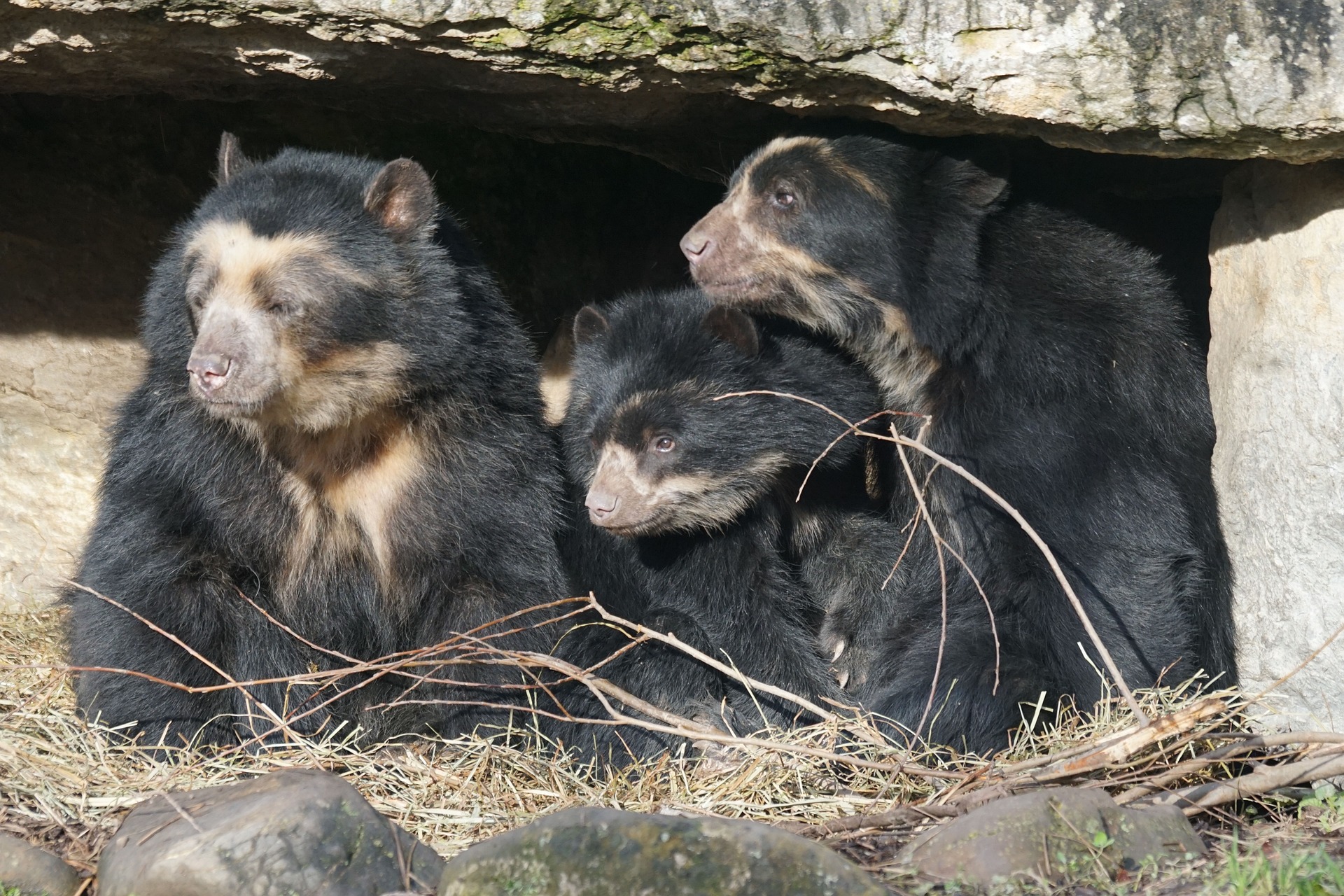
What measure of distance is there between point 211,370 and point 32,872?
1.56 meters

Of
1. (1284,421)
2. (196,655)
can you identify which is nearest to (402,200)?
(196,655)

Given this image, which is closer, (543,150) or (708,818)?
(708,818)

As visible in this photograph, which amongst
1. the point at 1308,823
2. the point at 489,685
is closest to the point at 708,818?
the point at 489,685

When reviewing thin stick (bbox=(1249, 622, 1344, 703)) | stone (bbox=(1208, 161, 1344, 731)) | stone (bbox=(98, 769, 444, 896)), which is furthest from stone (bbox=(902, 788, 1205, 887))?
stone (bbox=(98, 769, 444, 896))

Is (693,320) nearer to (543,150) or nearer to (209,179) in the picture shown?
(543,150)

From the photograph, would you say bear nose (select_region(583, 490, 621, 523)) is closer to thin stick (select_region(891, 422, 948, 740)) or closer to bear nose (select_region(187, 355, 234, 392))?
thin stick (select_region(891, 422, 948, 740))

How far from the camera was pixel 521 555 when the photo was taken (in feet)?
16.3

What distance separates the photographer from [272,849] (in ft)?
11.5

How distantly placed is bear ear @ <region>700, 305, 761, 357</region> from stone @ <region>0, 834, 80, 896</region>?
2931mm

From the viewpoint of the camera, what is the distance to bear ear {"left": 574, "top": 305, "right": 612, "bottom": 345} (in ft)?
18.3

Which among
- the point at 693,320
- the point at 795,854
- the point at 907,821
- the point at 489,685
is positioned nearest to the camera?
the point at 795,854

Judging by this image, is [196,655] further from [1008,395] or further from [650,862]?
[1008,395]

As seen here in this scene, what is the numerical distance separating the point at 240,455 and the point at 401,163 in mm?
1187

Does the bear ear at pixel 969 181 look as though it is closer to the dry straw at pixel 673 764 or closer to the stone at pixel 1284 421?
the stone at pixel 1284 421
